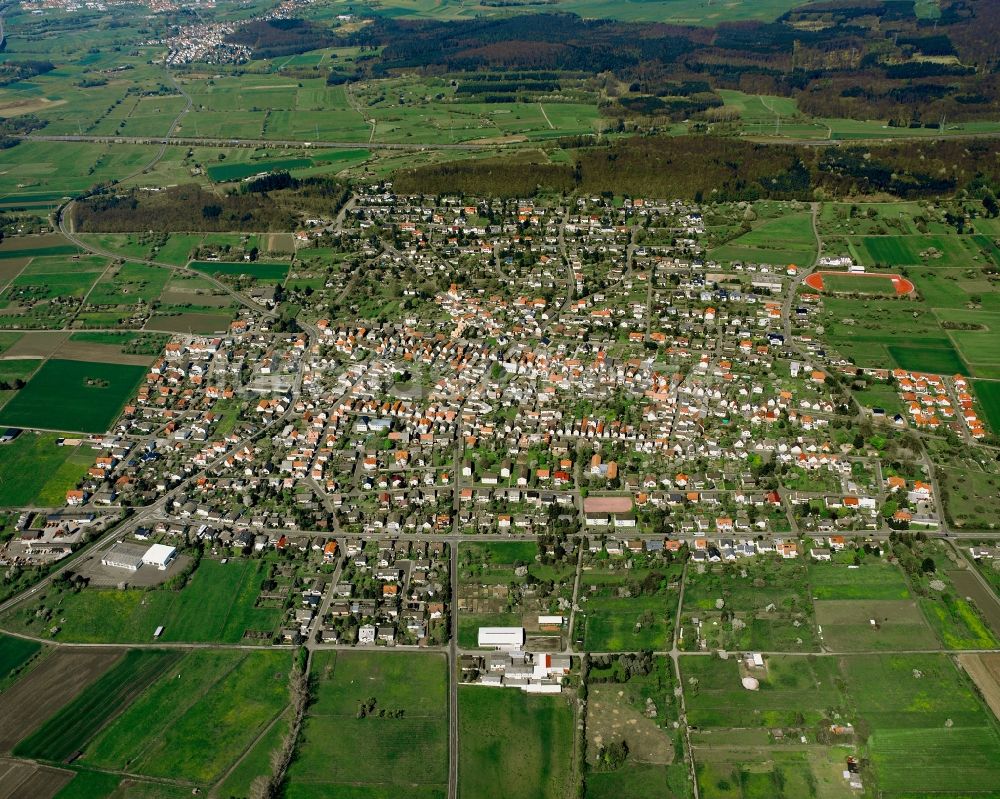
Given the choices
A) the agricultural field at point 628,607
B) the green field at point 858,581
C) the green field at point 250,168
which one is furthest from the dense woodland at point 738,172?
the agricultural field at point 628,607

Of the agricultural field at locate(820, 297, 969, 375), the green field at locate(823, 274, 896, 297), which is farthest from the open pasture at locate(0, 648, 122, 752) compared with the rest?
the green field at locate(823, 274, 896, 297)

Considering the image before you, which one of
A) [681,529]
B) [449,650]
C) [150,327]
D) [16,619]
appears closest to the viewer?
[449,650]

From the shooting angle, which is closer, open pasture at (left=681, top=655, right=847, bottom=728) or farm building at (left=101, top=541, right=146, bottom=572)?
open pasture at (left=681, top=655, right=847, bottom=728)

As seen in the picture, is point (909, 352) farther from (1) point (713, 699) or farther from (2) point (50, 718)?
(2) point (50, 718)

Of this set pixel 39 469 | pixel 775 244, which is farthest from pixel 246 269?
pixel 775 244

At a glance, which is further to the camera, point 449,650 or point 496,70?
point 496,70

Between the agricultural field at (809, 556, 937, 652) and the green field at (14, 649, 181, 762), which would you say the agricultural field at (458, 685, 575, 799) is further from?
the green field at (14, 649, 181, 762)

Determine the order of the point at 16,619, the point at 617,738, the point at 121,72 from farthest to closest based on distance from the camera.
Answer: the point at 121,72 < the point at 16,619 < the point at 617,738

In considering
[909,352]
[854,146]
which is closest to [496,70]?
[854,146]
